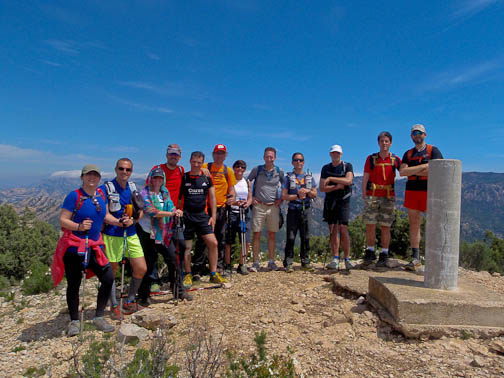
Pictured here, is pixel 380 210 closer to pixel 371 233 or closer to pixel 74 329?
pixel 371 233

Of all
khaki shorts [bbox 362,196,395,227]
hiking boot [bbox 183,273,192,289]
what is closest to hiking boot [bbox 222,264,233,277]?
hiking boot [bbox 183,273,192,289]

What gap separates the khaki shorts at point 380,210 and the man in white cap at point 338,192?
0.45 meters

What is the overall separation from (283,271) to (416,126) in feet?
13.9

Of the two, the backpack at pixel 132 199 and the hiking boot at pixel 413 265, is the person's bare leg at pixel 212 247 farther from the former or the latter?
the hiking boot at pixel 413 265

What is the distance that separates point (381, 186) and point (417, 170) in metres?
0.89

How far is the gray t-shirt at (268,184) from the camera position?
716cm

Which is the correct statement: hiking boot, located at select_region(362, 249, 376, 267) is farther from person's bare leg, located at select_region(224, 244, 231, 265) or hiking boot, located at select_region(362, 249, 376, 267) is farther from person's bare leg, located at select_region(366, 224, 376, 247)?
person's bare leg, located at select_region(224, 244, 231, 265)

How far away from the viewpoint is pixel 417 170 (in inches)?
236

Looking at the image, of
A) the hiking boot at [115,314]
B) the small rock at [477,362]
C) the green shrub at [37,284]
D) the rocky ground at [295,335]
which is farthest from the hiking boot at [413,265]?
the green shrub at [37,284]

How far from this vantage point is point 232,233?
24.0 ft

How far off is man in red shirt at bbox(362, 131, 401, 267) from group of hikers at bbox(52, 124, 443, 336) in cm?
2

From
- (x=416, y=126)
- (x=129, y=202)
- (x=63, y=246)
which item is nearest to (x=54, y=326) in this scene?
(x=63, y=246)

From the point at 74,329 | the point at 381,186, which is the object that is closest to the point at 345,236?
the point at 381,186

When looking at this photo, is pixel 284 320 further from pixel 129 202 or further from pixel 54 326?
pixel 54 326
